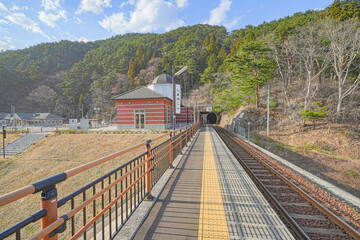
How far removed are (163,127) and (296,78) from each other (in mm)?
28845

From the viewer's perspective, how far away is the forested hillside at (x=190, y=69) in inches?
965

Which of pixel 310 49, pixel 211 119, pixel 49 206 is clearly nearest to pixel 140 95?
pixel 49 206

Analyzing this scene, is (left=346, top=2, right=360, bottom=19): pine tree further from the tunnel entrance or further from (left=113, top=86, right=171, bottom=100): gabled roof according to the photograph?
the tunnel entrance

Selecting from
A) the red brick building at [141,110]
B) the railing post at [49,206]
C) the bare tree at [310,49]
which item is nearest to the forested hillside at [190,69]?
the bare tree at [310,49]

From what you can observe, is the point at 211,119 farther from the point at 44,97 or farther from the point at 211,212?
the point at 44,97

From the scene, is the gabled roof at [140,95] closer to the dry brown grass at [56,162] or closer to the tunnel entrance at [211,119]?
the dry brown grass at [56,162]

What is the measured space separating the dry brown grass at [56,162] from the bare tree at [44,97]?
55.0m

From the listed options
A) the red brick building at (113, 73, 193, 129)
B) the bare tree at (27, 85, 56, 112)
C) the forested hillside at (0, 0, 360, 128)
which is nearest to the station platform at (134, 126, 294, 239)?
the red brick building at (113, 73, 193, 129)

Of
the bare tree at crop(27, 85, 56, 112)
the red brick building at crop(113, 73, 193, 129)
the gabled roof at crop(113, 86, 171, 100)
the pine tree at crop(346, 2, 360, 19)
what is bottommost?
the red brick building at crop(113, 73, 193, 129)

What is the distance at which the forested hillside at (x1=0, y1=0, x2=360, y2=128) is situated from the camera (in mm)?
24516

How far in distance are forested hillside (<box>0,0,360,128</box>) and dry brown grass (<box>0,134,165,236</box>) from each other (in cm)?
1903

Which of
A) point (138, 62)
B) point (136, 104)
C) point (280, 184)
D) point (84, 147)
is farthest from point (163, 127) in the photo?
point (138, 62)

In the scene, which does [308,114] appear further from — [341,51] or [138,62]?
[138,62]

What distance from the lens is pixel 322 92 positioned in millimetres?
25344
